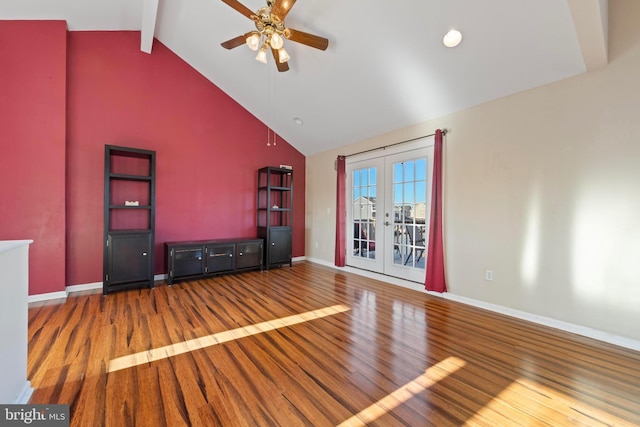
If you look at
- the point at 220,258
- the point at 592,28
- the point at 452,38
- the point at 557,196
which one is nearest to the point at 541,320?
the point at 557,196

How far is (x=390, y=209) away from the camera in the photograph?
4309mm

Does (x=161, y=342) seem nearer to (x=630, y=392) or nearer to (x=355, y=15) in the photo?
(x=630, y=392)

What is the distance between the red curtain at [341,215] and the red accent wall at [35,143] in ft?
13.4

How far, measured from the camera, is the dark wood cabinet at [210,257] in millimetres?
4010

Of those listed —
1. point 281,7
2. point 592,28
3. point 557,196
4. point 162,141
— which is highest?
point 281,7

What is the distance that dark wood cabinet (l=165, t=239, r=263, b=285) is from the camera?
4.01 m

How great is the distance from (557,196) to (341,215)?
3.17 m

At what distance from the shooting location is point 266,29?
103 inches

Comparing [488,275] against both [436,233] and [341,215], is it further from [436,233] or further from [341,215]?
[341,215]

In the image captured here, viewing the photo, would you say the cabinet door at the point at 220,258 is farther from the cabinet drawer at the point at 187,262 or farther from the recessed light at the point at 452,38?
the recessed light at the point at 452,38

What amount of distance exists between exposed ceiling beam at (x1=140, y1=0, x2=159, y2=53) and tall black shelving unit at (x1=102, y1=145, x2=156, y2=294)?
5.52ft

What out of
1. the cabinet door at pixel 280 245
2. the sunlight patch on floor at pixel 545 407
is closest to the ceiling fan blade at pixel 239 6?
the cabinet door at pixel 280 245

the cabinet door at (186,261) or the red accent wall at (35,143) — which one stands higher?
the red accent wall at (35,143)

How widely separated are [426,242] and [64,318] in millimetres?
4395
